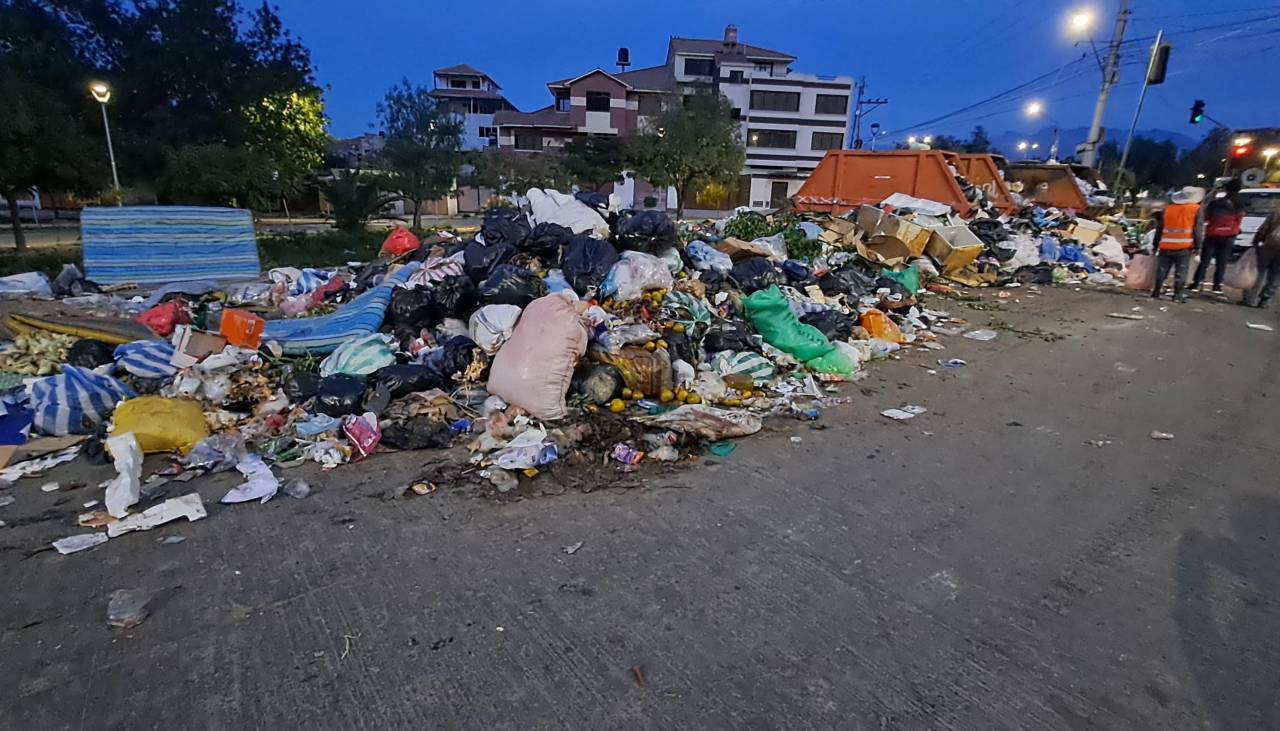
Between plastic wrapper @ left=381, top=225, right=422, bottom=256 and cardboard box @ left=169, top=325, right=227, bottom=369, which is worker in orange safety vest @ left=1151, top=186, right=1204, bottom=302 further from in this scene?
cardboard box @ left=169, top=325, right=227, bottom=369

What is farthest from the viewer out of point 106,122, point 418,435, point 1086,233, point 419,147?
point 419,147

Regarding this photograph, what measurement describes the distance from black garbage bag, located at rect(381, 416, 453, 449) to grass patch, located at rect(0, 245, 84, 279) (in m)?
7.89

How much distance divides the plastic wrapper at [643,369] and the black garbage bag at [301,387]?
1838 millimetres

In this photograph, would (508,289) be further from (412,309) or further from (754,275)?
(754,275)

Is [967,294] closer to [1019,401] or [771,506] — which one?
[1019,401]

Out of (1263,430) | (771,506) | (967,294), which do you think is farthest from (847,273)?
(771,506)

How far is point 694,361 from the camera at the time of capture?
4.57 m

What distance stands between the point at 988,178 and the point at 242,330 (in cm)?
1279

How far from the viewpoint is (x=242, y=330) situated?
449 centimetres

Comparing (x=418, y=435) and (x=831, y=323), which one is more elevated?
(x=831, y=323)

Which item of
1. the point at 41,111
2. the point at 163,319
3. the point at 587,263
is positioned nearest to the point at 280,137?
the point at 41,111

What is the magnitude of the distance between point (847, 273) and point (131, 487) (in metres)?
6.76

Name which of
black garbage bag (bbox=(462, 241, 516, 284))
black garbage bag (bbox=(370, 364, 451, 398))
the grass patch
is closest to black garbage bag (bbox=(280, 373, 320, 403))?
black garbage bag (bbox=(370, 364, 451, 398))

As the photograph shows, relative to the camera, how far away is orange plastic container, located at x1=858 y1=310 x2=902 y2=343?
5.95m
